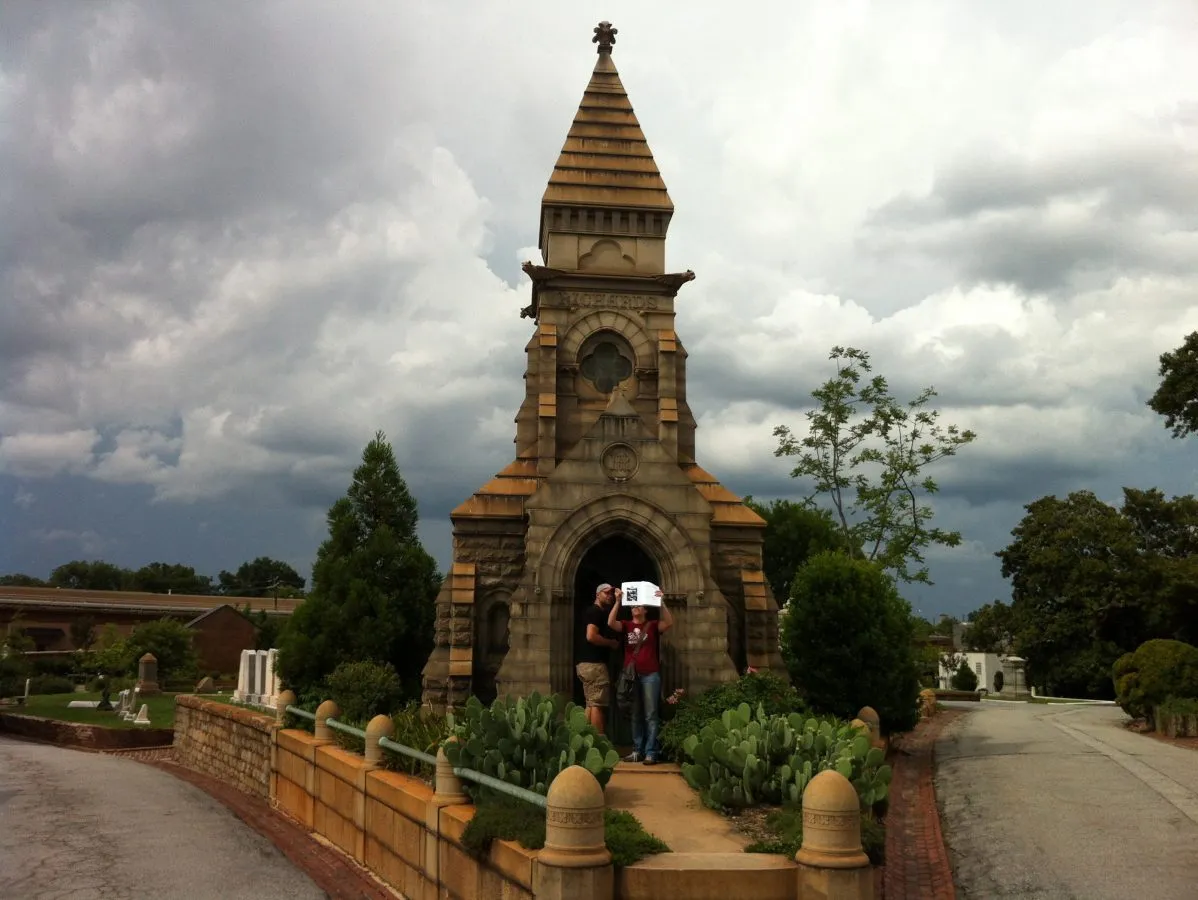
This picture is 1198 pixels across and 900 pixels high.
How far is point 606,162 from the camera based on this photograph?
67.2 ft

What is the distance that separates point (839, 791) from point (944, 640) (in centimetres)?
8347

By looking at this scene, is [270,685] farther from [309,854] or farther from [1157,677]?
[1157,677]

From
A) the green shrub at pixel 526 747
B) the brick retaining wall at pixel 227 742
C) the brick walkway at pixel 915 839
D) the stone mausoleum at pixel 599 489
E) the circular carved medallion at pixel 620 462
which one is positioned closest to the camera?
the green shrub at pixel 526 747

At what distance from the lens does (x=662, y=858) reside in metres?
7.55

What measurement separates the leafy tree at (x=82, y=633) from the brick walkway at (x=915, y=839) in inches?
2224

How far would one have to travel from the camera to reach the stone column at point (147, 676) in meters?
41.5

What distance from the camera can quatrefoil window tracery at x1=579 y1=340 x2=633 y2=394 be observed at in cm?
1947

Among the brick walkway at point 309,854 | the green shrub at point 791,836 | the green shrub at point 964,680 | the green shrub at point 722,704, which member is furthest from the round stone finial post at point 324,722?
the green shrub at point 964,680

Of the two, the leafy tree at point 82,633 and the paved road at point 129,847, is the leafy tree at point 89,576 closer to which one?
the leafy tree at point 82,633

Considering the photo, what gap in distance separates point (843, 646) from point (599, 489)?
6.57 metres

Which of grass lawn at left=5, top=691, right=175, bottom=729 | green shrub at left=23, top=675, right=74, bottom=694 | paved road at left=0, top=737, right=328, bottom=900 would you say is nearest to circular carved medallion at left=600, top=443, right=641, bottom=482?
paved road at left=0, top=737, right=328, bottom=900

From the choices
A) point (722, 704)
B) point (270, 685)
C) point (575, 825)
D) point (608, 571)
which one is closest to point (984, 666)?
point (270, 685)

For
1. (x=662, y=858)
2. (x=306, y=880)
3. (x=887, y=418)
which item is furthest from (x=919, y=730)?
(x=662, y=858)

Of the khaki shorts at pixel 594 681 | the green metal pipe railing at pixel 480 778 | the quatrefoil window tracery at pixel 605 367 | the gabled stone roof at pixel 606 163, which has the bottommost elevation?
the green metal pipe railing at pixel 480 778
